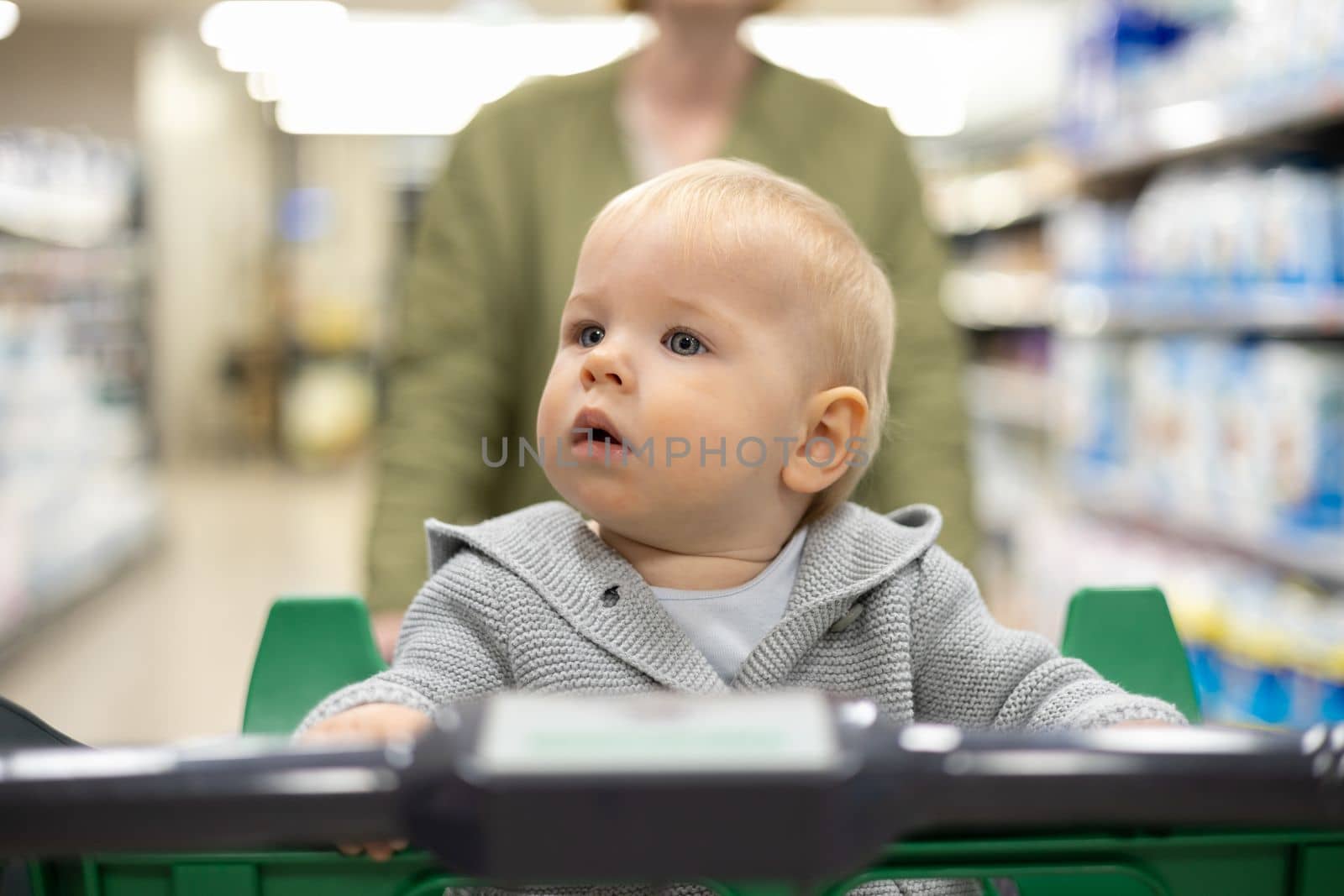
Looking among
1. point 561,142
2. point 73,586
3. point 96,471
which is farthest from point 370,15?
point 561,142

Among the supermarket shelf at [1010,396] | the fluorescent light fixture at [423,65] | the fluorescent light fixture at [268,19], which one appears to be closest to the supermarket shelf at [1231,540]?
the supermarket shelf at [1010,396]

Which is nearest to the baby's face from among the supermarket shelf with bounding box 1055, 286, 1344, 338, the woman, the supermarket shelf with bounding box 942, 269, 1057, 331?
the woman

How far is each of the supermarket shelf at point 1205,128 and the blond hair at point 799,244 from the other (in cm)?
222

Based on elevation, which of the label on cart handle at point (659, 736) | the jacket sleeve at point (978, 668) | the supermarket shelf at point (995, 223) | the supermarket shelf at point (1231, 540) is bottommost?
the supermarket shelf at point (1231, 540)

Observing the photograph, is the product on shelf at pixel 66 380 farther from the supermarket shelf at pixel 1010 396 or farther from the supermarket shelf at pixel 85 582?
the supermarket shelf at pixel 1010 396

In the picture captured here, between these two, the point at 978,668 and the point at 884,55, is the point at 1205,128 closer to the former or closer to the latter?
the point at 978,668

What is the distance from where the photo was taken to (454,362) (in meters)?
1.38

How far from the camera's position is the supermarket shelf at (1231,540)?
2.92m

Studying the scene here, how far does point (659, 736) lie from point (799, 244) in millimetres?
510

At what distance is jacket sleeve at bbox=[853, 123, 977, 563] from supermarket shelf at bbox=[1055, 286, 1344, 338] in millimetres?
1811

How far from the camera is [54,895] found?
0.78 meters

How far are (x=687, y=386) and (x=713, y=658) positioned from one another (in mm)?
214

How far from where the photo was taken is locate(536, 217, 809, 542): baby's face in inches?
36.5

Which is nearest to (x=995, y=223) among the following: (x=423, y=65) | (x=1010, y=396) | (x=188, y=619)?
(x=1010, y=396)
